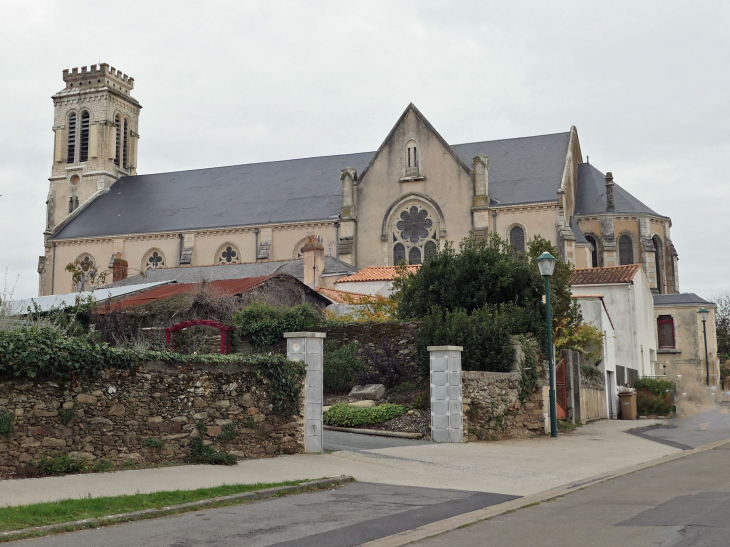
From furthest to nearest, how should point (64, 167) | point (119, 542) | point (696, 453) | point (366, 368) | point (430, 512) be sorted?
point (64, 167)
point (366, 368)
point (696, 453)
point (430, 512)
point (119, 542)

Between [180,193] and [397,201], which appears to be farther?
[180,193]

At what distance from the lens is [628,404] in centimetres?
2694


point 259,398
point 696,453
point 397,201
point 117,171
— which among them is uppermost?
point 117,171

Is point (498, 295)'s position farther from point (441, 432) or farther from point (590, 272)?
point (590, 272)

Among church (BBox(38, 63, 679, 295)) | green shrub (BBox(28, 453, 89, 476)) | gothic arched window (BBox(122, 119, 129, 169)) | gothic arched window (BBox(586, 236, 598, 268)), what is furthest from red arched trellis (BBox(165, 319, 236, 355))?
gothic arched window (BBox(122, 119, 129, 169))

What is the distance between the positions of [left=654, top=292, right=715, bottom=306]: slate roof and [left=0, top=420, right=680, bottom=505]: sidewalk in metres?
31.3

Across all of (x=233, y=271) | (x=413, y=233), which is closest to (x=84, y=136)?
(x=233, y=271)

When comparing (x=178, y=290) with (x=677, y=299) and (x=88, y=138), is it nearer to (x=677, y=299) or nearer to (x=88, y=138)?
(x=677, y=299)

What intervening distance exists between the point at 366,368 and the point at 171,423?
8.82 metres

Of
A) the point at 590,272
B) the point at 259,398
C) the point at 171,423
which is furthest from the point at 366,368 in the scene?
the point at 590,272

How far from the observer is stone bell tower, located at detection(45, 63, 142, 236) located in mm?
59250

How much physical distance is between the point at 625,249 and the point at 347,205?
16.7 metres

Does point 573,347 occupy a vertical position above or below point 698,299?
below

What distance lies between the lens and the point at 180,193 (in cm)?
5584
